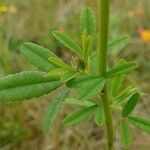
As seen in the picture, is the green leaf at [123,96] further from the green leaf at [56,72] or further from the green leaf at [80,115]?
the green leaf at [56,72]

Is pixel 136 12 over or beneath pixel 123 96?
over

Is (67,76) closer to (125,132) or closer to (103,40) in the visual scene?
(103,40)

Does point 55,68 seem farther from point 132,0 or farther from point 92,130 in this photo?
point 132,0

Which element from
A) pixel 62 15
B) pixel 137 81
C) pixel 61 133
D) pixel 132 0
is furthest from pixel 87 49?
pixel 132 0

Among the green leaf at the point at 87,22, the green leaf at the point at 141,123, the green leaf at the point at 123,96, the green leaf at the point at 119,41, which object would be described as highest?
the green leaf at the point at 87,22

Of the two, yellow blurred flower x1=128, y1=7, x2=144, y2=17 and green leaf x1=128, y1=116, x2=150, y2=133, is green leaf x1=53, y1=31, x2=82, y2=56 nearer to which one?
green leaf x1=128, y1=116, x2=150, y2=133

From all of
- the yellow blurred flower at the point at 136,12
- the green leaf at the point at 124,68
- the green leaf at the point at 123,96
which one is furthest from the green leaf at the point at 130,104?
the yellow blurred flower at the point at 136,12

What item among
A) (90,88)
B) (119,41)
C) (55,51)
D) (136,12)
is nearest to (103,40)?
(90,88)
